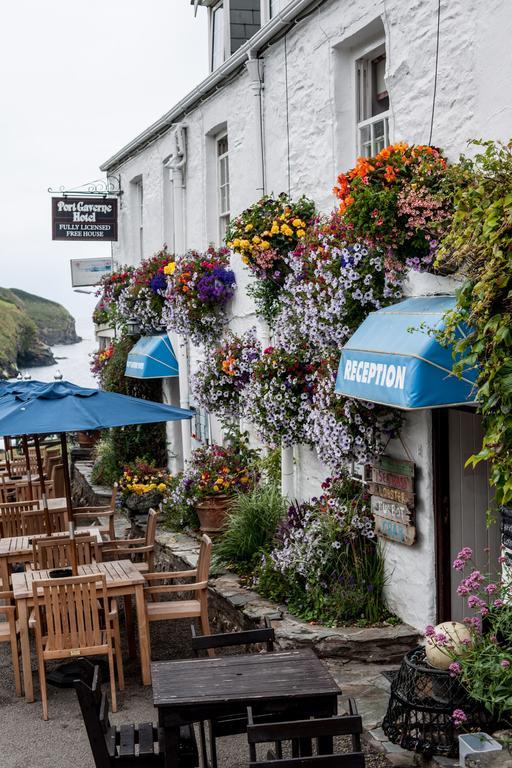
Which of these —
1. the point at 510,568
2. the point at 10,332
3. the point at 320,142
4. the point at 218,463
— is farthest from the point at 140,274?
the point at 10,332

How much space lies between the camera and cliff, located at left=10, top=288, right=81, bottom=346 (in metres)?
47.4

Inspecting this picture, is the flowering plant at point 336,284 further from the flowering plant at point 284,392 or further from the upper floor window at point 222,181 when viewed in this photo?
the upper floor window at point 222,181

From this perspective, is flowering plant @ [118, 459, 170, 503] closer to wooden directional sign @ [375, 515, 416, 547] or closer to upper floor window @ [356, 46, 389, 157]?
wooden directional sign @ [375, 515, 416, 547]

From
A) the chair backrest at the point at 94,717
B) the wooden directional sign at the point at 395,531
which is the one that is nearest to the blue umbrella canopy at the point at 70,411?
the wooden directional sign at the point at 395,531

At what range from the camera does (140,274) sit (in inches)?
567

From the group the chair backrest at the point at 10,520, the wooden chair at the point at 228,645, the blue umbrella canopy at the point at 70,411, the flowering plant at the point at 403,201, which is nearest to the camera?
the wooden chair at the point at 228,645

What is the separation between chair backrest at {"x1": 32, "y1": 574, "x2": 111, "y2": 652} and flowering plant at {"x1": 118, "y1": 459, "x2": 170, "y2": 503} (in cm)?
646

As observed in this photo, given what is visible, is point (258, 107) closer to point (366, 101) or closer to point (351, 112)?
point (351, 112)

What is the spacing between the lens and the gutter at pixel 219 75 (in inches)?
367

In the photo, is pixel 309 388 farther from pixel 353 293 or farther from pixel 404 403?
pixel 404 403

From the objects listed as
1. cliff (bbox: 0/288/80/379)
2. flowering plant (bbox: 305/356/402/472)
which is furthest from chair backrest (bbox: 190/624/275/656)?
Result: cliff (bbox: 0/288/80/379)

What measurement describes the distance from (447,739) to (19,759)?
3001 mm

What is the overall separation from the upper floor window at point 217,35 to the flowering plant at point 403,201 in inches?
293

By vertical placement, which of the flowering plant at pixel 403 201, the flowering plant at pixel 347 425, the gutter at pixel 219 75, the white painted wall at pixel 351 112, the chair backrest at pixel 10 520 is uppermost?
the gutter at pixel 219 75
